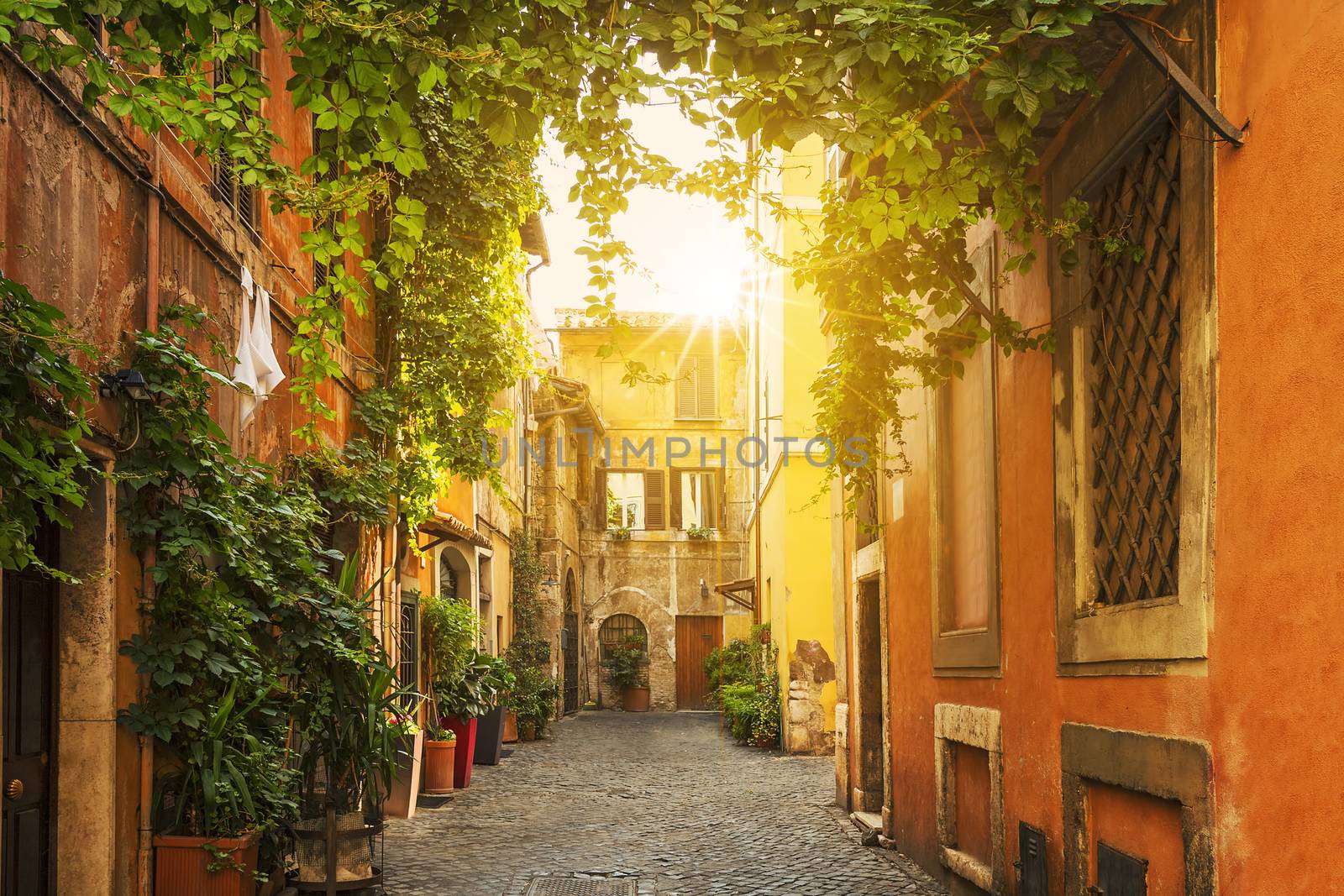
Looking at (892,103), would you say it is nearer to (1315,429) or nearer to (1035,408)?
(1315,429)

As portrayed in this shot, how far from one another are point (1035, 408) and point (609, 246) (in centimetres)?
244

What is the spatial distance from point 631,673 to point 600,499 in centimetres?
426

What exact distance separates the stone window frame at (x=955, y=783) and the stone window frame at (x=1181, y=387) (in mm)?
1371

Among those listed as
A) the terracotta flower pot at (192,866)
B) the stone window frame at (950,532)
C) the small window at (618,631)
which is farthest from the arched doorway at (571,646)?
the terracotta flower pot at (192,866)

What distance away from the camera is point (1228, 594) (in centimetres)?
386

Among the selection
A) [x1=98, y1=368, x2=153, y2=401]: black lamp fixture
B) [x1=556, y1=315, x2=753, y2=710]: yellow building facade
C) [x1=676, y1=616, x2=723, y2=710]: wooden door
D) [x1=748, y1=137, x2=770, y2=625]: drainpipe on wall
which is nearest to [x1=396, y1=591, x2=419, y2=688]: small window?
[x1=98, y1=368, x2=153, y2=401]: black lamp fixture

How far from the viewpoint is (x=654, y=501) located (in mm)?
30734

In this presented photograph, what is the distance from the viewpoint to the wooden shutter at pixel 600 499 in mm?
30234

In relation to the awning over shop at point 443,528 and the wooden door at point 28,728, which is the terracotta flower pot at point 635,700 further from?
the wooden door at point 28,728

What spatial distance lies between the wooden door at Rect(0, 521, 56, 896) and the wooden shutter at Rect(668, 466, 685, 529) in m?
25.4

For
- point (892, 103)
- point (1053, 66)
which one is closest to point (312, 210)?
point (892, 103)

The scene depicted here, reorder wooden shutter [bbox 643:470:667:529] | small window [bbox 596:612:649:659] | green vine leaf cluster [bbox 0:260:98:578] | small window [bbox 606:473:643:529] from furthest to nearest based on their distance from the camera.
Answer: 1. wooden shutter [bbox 643:470:667:529]
2. small window [bbox 606:473:643:529]
3. small window [bbox 596:612:649:659]
4. green vine leaf cluster [bbox 0:260:98:578]

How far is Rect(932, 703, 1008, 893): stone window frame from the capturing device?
669cm

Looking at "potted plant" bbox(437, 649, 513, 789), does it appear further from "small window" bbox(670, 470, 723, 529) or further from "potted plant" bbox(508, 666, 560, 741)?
"small window" bbox(670, 470, 723, 529)
